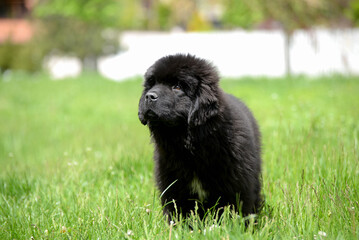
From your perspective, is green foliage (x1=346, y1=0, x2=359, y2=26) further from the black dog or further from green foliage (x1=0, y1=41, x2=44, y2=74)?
green foliage (x1=0, y1=41, x2=44, y2=74)

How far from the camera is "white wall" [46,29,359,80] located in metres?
15.8

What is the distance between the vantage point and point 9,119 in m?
8.60

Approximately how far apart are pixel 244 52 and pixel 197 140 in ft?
48.3

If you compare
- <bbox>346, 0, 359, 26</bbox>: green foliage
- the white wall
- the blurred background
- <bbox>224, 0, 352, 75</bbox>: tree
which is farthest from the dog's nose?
<bbox>346, 0, 359, 26</bbox>: green foliage

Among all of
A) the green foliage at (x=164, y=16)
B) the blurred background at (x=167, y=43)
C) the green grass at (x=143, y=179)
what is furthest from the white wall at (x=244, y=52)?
the green foliage at (x=164, y=16)

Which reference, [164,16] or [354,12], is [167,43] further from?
[164,16]

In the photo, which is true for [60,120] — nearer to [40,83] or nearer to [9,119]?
[9,119]

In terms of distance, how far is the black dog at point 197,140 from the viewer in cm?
292

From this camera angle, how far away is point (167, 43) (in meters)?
18.5

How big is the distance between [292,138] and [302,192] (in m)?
1.59

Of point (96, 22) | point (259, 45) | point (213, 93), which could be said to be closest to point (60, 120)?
point (213, 93)

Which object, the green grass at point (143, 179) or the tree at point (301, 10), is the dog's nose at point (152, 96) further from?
the tree at point (301, 10)

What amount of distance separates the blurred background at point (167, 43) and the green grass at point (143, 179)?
19.7ft

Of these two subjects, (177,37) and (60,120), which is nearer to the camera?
(60,120)
